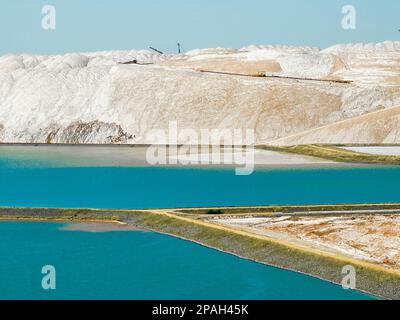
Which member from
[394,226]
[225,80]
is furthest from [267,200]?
[225,80]

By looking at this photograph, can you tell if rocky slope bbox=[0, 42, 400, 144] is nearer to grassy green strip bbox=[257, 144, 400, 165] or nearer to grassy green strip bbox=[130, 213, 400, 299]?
grassy green strip bbox=[257, 144, 400, 165]

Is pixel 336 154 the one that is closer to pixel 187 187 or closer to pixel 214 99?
pixel 187 187

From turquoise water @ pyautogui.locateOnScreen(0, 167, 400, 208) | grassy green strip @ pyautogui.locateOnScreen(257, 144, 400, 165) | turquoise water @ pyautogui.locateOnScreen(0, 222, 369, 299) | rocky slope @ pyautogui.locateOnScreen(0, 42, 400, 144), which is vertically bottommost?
turquoise water @ pyautogui.locateOnScreen(0, 222, 369, 299)

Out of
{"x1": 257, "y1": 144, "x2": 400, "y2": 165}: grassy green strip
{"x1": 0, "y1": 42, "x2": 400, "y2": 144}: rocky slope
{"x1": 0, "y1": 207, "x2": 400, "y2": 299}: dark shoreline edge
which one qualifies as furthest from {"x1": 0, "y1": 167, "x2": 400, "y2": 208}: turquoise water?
{"x1": 0, "y1": 42, "x2": 400, "y2": 144}: rocky slope

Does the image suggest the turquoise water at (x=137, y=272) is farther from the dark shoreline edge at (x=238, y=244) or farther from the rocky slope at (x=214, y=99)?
the rocky slope at (x=214, y=99)

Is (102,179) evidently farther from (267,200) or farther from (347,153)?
(347,153)

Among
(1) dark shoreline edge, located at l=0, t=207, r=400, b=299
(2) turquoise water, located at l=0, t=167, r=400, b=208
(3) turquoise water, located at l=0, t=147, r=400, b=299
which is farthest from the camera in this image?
(2) turquoise water, located at l=0, t=167, r=400, b=208
